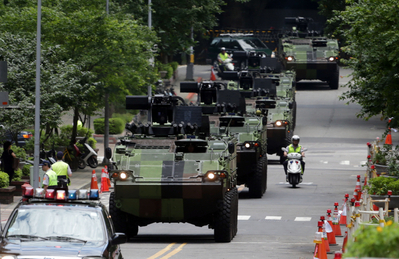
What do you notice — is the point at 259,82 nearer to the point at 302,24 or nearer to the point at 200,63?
the point at 302,24

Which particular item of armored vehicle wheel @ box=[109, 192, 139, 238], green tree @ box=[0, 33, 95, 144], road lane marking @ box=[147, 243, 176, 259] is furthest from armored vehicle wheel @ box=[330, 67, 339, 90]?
road lane marking @ box=[147, 243, 176, 259]

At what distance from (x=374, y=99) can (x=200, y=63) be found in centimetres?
4455

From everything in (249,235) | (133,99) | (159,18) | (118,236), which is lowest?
(249,235)

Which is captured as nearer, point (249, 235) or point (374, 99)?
point (249, 235)

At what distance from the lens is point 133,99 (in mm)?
17562

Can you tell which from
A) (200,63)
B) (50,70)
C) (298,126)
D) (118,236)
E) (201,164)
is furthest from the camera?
(200,63)

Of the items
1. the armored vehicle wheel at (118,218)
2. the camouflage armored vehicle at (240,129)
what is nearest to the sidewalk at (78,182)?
the camouflage armored vehicle at (240,129)

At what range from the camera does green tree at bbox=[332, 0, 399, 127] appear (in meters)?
17.1

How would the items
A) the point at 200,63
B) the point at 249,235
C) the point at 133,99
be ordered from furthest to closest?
1. the point at 200,63
2. the point at 133,99
3. the point at 249,235

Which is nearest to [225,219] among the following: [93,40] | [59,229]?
[59,229]

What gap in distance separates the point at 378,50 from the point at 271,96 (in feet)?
42.5

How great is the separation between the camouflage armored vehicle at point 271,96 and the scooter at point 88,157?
18.8ft

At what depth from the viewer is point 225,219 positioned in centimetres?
1418

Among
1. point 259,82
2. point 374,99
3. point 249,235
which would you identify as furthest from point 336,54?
point 249,235
